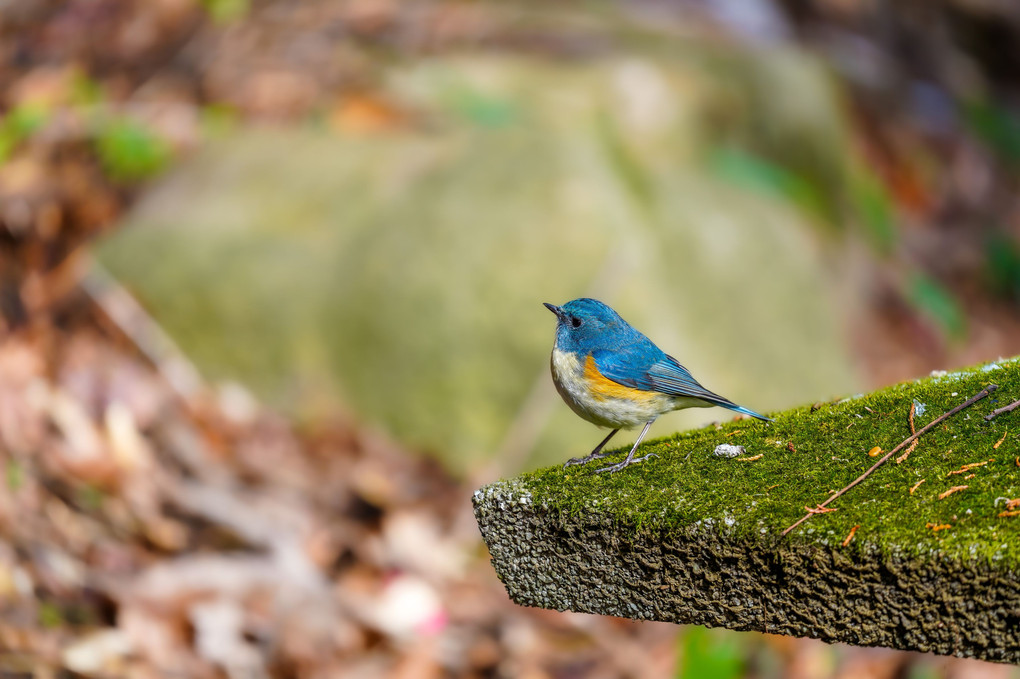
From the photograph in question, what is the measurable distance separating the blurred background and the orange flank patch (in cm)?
218

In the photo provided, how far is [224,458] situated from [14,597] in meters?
1.41

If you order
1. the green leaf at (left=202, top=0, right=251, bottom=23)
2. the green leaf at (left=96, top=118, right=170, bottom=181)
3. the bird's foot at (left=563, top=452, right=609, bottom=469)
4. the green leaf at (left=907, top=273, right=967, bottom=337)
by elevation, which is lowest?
the bird's foot at (left=563, top=452, right=609, bottom=469)

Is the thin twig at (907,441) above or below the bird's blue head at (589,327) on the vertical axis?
below

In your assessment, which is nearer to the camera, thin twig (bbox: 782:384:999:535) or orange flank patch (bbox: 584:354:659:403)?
thin twig (bbox: 782:384:999:535)

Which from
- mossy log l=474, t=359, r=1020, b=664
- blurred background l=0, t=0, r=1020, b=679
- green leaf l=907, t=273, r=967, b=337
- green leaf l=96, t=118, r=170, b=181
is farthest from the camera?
green leaf l=907, t=273, r=967, b=337

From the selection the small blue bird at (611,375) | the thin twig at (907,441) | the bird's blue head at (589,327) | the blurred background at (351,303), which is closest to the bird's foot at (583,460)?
the small blue bird at (611,375)

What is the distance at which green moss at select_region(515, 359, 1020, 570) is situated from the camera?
1.41 metres

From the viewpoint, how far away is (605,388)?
2080 millimetres

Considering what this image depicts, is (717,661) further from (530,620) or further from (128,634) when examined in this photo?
(128,634)

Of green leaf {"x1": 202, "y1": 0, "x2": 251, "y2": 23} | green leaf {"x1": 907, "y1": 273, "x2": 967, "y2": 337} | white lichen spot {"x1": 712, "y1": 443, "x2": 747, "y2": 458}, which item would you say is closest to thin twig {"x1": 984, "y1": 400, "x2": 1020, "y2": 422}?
white lichen spot {"x1": 712, "y1": 443, "x2": 747, "y2": 458}

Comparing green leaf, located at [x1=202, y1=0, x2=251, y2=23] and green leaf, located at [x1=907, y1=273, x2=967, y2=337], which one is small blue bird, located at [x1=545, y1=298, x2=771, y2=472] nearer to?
green leaf, located at [x1=202, y1=0, x2=251, y2=23]

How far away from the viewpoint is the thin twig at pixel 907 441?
1493mm

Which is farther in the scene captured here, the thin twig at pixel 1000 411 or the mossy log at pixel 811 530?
the thin twig at pixel 1000 411

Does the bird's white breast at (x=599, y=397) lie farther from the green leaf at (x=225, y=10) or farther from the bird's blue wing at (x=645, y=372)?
the green leaf at (x=225, y=10)
